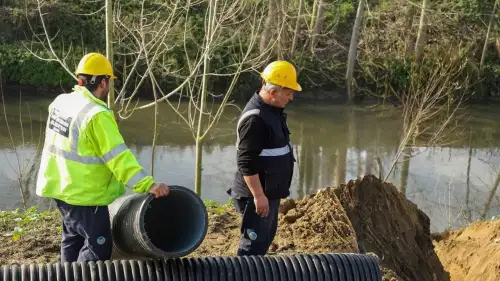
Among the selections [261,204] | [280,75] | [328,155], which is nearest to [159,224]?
[261,204]

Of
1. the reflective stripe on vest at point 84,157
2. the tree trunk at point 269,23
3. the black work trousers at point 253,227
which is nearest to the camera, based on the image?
the reflective stripe on vest at point 84,157

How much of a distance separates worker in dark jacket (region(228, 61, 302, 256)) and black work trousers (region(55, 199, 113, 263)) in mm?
995

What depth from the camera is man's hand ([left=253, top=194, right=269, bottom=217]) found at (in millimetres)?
4391

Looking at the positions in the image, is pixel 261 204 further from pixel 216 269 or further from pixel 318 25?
pixel 318 25

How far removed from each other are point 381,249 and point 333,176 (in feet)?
29.1

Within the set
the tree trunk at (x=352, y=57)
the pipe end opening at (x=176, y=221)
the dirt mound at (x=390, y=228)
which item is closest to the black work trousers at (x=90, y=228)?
the pipe end opening at (x=176, y=221)

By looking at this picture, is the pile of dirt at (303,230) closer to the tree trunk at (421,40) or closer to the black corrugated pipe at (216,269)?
the black corrugated pipe at (216,269)

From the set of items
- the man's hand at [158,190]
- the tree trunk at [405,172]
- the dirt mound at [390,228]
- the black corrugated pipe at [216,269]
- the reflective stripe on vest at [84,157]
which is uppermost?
the reflective stripe on vest at [84,157]

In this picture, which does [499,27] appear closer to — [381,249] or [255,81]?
[255,81]

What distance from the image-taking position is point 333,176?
1555cm

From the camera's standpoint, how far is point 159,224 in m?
4.37

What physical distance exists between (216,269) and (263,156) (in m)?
0.87

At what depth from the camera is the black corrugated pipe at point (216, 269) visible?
3842 millimetres

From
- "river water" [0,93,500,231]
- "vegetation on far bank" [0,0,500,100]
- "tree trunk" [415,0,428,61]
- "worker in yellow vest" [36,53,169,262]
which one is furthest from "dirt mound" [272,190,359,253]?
"tree trunk" [415,0,428,61]
